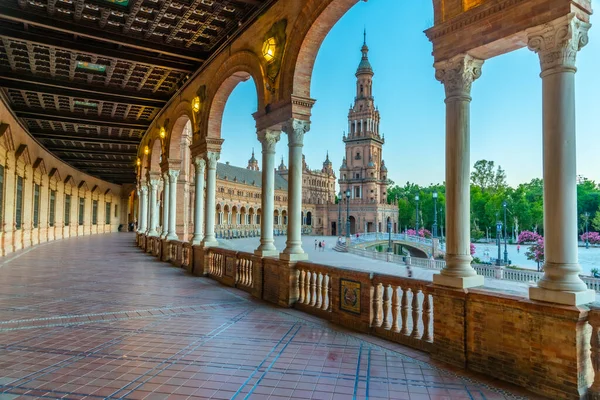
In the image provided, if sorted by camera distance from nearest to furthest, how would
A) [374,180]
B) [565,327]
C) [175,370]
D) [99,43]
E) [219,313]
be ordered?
[565,327] → [175,370] → [219,313] → [99,43] → [374,180]

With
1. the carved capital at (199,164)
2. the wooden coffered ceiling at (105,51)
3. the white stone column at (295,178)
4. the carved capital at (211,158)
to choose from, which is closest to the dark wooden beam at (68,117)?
the wooden coffered ceiling at (105,51)

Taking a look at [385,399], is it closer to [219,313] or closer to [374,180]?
[219,313]

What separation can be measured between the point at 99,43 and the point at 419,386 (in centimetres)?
1191

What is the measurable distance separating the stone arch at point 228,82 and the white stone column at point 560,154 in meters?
6.26

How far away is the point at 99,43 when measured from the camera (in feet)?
37.9

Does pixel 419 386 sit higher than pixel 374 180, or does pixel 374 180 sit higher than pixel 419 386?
pixel 374 180

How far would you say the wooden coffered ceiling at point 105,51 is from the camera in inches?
380

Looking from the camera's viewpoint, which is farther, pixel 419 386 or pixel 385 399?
pixel 419 386

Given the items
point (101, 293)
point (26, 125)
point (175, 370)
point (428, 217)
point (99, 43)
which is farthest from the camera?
point (428, 217)

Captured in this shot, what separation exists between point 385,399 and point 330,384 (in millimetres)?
608

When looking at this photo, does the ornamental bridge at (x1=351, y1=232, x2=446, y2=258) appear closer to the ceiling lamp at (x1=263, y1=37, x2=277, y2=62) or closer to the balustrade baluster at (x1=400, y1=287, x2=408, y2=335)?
the ceiling lamp at (x1=263, y1=37, x2=277, y2=62)

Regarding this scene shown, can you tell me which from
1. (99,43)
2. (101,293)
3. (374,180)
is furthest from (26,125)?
(374,180)

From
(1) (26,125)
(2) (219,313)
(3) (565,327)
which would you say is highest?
(1) (26,125)

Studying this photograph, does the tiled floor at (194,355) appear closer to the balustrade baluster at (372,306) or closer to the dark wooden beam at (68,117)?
the balustrade baluster at (372,306)
